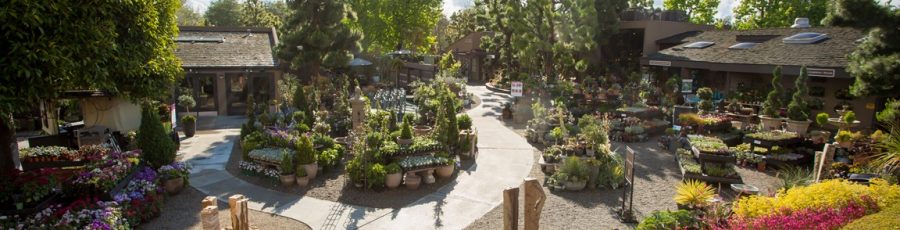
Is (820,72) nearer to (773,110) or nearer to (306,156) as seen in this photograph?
(773,110)

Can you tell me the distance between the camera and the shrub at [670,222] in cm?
763

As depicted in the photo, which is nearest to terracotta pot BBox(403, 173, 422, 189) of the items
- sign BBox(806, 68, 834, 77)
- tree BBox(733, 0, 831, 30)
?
sign BBox(806, 68, 834, 77)

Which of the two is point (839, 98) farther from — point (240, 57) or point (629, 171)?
point (240, 57)

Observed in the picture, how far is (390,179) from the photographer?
11562 mm

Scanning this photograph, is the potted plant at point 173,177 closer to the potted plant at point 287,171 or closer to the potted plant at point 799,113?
the potted plant at point 287,171

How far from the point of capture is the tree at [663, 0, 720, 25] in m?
44.0

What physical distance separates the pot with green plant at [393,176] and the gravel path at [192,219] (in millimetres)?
2502

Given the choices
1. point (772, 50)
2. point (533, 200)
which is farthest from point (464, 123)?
point (772, 50)

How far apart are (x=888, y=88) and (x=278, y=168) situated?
47.3ft

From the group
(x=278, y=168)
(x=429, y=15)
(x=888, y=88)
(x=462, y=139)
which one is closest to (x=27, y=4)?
(x=278, y=168)

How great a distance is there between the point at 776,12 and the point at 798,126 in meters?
28.5

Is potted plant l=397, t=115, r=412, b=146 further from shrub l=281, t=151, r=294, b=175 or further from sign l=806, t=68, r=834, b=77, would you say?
sign l=806, t=68, r=834, b=77

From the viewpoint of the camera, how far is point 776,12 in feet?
127

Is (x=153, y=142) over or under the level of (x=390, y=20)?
under
